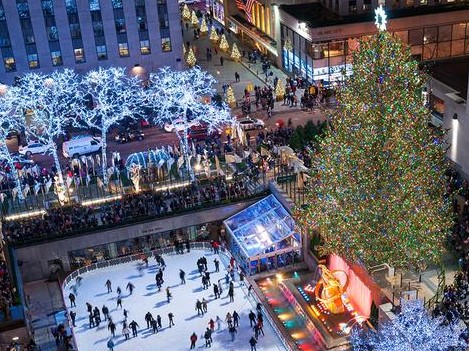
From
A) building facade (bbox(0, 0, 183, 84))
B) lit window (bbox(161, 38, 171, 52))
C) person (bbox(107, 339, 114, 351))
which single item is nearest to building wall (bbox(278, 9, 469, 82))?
lit window (bbox(161, 38, 171, 52))

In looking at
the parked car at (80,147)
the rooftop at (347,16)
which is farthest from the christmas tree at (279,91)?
the parked car at (80,147)

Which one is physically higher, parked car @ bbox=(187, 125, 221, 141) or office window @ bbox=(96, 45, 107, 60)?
office window @ bbox=(96, 45, 107, 60)

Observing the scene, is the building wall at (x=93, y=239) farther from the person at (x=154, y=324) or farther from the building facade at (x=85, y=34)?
the building facade at (x=85, y=34)

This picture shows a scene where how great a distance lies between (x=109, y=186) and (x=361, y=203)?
21.5 metres

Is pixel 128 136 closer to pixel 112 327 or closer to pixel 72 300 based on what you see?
pixel 72 300

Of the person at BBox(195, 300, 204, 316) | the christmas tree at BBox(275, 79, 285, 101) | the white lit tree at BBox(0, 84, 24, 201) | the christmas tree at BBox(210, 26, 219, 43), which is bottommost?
the person at BBox(195, 300, 204, 316)

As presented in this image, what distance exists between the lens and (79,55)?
207ft

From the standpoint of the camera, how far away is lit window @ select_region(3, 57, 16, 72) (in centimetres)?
6172

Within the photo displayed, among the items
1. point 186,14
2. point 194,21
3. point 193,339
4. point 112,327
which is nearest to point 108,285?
point 112,327

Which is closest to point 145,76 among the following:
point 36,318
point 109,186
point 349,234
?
point 109,186

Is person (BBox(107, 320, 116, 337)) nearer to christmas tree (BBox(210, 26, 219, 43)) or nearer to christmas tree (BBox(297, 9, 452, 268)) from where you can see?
christmas tree (BBox(297, 9, 452, 268))

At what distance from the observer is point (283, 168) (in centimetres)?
4650

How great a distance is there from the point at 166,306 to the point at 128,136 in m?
22.5

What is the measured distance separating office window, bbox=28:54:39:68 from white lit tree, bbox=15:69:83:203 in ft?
3.27
